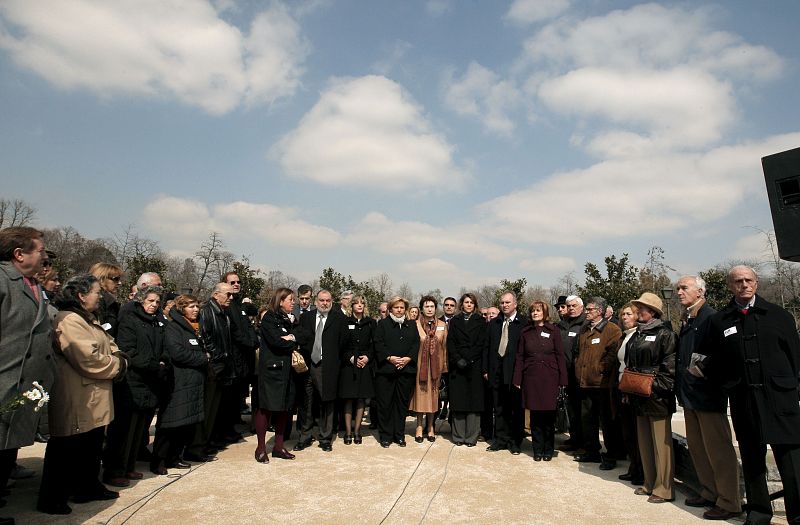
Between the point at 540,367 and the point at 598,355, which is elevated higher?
the point at 598,355

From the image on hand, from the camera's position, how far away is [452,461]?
20.0 ft

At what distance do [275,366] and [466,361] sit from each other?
8.83 ft

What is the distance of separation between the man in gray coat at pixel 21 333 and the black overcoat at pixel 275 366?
2.48 metres

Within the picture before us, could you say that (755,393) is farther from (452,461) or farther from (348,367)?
(348,367)

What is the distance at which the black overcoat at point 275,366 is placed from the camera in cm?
589

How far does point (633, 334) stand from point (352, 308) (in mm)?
3911

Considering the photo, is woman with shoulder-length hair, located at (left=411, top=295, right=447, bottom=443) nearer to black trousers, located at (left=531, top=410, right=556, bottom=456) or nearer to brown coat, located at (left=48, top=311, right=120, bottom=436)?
black trousers, located at (left=531, top=410, right=556, bottom=456)

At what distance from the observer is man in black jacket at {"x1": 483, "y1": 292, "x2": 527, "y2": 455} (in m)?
6.88

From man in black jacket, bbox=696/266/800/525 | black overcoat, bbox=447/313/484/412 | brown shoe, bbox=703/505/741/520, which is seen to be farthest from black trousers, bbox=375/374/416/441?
man in black jacket, bbox=696/266/800/525

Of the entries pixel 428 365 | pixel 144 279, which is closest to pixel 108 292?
pixel 144 279

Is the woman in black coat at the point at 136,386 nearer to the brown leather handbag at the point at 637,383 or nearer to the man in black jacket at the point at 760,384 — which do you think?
the brown leather handbag at the point at 637,383

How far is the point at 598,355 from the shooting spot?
6.12 meters

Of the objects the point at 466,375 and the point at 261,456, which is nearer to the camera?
the point at 261,456

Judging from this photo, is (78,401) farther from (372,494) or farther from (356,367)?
(356,367)
